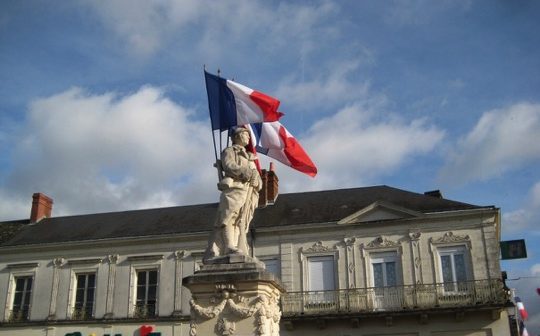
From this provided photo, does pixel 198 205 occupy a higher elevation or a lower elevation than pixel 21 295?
higher

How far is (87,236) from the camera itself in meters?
26.1

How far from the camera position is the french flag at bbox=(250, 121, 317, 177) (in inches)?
372

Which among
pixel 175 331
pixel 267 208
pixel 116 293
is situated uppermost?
pixel 267 208

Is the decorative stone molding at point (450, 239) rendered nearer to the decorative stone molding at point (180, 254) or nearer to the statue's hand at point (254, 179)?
the decorative stone molding at point (180, 254)

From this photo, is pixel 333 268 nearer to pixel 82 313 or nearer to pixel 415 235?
pixel 415 235

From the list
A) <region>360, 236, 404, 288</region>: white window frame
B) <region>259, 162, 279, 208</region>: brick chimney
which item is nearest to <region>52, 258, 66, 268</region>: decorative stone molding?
<region>259, 162, 279, 208</region>: brick chimney

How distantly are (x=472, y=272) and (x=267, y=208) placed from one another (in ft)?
28.4

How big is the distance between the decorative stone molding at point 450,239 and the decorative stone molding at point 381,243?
4.50 ft

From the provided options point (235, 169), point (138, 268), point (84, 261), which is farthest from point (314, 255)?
point (235, 169)

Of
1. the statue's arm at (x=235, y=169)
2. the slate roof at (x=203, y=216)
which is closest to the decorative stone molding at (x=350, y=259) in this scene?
the slate roof at (x=203, y=216)

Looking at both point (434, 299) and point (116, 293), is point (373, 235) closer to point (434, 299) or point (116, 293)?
point (434, 299)

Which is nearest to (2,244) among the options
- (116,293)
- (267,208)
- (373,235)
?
(116,293)

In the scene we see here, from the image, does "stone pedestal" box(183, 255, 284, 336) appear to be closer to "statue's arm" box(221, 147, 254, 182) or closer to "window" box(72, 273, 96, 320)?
"statue's arm" box(221, 147, 254, 182)

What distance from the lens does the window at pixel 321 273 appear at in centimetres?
2294
